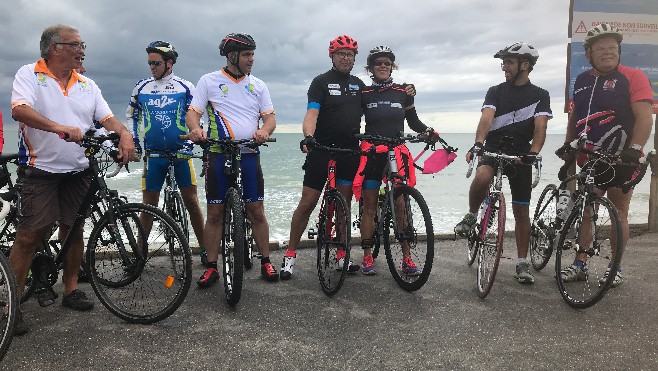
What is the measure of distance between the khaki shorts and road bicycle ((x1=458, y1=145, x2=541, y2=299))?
350cm

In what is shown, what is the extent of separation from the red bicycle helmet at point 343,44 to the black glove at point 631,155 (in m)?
2.79

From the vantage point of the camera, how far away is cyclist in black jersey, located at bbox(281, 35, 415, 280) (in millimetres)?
5082

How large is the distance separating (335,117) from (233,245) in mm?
1826

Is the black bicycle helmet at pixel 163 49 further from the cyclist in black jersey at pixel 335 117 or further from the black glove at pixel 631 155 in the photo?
the black glove at pixel 631 155

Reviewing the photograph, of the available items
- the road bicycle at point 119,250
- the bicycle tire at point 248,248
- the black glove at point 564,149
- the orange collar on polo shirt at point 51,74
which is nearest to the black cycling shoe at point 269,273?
the bicycle tire at point 248,248

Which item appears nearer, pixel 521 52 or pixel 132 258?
pixel 132 258

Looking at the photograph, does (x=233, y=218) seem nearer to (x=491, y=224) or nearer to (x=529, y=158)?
(x=491, y=224)

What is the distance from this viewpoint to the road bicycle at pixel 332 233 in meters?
4.62

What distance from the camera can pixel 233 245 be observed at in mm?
4293

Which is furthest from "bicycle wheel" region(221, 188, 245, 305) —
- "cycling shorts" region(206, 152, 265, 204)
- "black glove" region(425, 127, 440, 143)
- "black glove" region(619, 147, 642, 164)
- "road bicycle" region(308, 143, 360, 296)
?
"black glove" region(619, 147, 642, 164)

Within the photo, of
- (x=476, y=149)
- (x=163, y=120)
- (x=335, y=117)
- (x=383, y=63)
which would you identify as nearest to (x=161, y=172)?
(x=163, y=120)

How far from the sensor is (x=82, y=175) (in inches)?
159

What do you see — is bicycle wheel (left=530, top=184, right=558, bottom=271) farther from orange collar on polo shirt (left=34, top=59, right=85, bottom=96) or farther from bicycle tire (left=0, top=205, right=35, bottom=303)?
bicycle tire (left=0, top=205, right=35, bottom=303)

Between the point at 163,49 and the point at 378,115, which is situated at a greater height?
the point at 163,49
